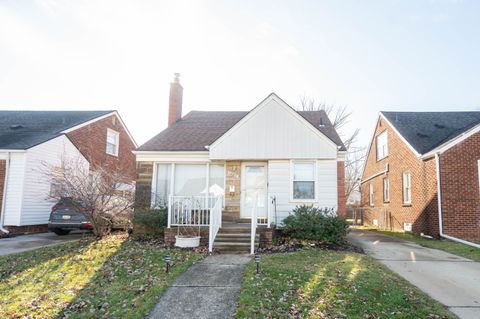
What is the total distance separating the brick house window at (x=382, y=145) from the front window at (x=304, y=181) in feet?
30.0

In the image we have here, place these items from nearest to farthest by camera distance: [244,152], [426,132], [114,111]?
[244,152]
[426,132]
[114,111]

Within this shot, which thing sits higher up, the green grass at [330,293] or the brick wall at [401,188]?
the brick wall at [401,188]

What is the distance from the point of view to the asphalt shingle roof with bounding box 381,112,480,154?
15141mm

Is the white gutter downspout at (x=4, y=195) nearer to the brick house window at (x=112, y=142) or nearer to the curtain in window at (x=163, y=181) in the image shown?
the brick house window at (x=112, y=142)

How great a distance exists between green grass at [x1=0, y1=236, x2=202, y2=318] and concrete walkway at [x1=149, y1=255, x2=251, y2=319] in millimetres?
233

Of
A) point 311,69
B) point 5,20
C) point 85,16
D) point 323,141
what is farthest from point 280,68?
point 5,20

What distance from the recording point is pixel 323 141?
11.9 metres

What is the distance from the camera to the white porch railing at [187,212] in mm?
10672

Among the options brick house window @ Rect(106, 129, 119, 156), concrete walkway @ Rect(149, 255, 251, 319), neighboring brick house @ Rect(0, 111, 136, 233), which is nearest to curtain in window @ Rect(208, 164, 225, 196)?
concrete walkway @ Rect(149, 255, 251, 319)

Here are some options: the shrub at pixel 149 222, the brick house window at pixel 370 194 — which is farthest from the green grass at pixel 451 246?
the shrub at pixel 149 222

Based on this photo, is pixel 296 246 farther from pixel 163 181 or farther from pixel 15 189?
pixel 15 189

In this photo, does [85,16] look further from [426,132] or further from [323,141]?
[426,132]

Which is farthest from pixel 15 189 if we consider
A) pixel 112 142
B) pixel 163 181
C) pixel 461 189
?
pixel 461 189

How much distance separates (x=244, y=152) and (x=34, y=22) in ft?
26.7
